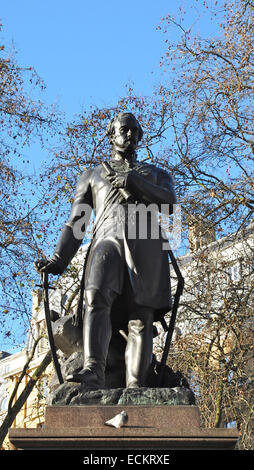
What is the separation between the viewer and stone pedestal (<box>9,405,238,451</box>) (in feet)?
16.6

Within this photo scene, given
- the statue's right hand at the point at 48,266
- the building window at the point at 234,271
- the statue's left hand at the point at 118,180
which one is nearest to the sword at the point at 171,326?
the statue's left hand at the point at 118,180

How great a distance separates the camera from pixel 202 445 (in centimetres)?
513

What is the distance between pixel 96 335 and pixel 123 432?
2.94 ft

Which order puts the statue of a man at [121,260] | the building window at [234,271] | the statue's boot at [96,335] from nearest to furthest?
1. the statue's boot at [96,335]
2. the statue of a man at [121,260]
3. the building window at [234,271]

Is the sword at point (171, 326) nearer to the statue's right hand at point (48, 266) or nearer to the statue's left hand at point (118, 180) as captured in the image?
the statue's left hand at point (118, 180)

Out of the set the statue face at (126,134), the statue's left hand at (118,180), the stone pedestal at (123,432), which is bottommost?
the stone pedestal at (123,432)

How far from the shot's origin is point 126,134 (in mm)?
6676

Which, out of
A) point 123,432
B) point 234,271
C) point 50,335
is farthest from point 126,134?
point 234,271

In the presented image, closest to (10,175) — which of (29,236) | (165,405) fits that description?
(29,236)

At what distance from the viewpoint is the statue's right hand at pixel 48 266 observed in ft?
20.5

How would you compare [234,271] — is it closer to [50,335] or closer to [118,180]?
[118,180]

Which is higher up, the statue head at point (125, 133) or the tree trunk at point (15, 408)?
the tree trunk at point (15, 408)

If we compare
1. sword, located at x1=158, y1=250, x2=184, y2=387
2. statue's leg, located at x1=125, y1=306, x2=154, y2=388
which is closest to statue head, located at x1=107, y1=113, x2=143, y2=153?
sword, located at x1=158, y1=250, x2=184, y2=387
